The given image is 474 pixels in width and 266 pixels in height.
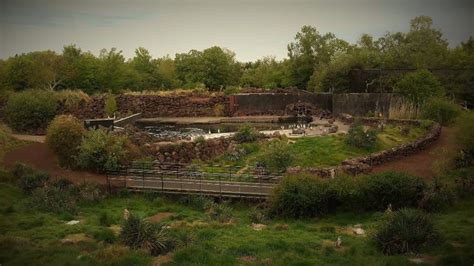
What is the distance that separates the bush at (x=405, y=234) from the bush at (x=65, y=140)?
1572 centimetres

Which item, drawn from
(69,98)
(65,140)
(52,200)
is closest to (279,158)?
(52,200)

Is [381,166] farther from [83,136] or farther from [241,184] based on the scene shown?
[83,136]

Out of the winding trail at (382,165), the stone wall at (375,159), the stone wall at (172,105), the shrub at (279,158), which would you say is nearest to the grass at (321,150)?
the shrub at (279,158)

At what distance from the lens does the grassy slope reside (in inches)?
453

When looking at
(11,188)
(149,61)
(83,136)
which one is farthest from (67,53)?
(11,188)

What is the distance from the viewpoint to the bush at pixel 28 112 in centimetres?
3406

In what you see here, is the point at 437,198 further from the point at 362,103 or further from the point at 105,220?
the point at 362,103

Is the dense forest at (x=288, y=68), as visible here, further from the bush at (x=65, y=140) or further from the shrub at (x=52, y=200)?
the shrub at (x=52, y=200)

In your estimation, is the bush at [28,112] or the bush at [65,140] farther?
the bush at [28,112]

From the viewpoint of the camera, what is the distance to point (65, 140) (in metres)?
23.8

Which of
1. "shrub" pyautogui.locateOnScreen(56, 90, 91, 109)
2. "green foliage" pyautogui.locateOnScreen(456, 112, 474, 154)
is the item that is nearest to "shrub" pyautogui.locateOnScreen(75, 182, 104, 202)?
"green foliage" pyautogui.locateOnScreen(456, 112, 474, 154)

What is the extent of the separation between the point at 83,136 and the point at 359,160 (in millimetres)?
12754

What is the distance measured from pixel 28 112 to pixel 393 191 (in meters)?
26.5

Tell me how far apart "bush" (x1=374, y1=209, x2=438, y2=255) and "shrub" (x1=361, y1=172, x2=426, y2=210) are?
Result: 10.4 feet
